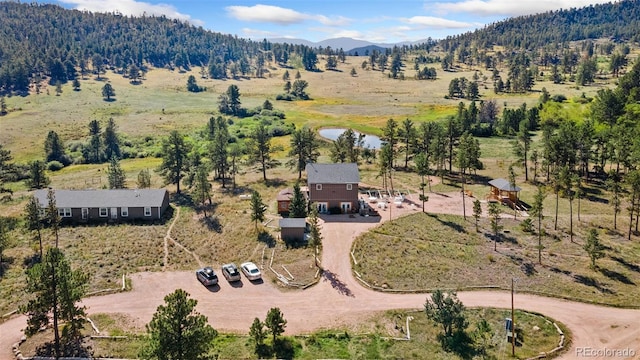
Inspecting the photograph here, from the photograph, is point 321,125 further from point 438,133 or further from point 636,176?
point 636,176

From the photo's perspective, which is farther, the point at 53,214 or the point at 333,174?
the point at 333,174

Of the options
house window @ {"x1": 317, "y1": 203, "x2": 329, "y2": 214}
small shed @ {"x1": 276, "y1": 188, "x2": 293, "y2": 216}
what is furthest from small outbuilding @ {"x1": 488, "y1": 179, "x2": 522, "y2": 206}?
small shed @ {"x1": 276, "y1": 188, "x2": 293, "y2": 216}

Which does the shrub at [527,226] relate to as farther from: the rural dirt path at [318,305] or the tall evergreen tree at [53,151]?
the tall evergreen tree at [53,151]

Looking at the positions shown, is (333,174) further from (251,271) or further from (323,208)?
(251,271)

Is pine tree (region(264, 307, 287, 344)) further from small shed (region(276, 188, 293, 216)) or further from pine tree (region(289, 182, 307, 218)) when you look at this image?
small shed (region(276, 188, 293, 216))

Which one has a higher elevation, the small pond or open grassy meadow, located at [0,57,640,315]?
the small pond

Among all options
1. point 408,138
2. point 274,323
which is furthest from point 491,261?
point 408,138

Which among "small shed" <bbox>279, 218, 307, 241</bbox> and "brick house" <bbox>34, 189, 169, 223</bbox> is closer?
"small shed" <bbox>279, 218, 307, 241</bbox>
